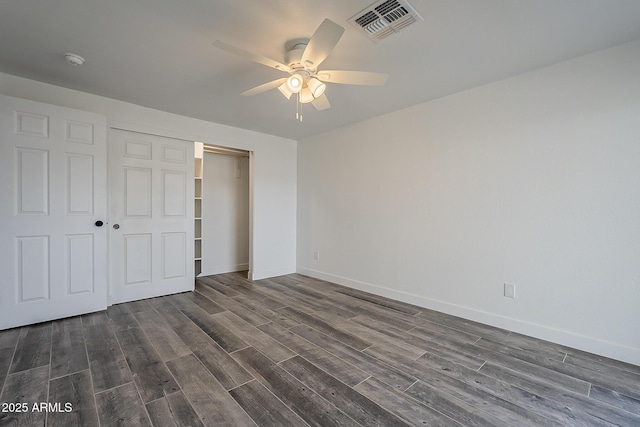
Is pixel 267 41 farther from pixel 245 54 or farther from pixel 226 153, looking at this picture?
pixel 226 153

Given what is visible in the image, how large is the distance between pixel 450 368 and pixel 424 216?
171 centimetres

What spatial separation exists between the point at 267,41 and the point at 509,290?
3.10 metres

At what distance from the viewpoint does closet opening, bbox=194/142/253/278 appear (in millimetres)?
4770

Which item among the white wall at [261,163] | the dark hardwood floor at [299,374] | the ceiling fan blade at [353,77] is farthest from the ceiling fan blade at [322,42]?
the white wall at [261,163]

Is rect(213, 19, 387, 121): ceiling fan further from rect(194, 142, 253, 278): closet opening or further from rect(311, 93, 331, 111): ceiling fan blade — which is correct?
rect(194, 142, 253, 278): closet opening

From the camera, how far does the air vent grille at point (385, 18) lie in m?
1.71

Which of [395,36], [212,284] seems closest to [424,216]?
[395,36]

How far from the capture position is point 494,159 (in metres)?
2.77

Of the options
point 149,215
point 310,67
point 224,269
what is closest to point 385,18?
point 310,67

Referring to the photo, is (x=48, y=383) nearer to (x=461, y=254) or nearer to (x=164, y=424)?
(x=164, y=424)

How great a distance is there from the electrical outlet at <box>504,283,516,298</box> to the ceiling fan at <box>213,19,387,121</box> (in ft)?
7.40

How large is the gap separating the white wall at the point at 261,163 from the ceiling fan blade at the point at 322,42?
8.35ft

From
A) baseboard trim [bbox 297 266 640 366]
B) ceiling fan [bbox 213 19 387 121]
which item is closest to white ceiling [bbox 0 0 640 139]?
ceiling fan [bbox 213 19 387 121]

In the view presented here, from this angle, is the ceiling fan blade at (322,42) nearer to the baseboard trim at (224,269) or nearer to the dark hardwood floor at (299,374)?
the dark hardwood floor at (299,374)
